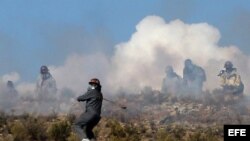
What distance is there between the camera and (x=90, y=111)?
17.5m

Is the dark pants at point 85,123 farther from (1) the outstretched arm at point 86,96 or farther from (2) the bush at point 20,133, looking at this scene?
(2) the bush at point 20,133

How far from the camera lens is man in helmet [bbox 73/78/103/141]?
17.4 m

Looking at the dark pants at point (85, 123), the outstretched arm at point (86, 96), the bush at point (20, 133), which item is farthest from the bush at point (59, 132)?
the outstretched arm at point (86, 96)

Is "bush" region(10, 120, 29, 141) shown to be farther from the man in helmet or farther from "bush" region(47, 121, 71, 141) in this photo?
the man in helmet

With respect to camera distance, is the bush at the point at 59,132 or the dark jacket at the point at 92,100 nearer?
the dark jacket at the point at 92,100

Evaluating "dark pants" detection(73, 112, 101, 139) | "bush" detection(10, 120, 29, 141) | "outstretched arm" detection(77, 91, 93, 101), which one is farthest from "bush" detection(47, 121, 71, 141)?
"outstretched arm" detection(77, 91, 93, 101)

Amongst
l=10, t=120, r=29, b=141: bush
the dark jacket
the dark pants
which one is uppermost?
l=10, t=120, r=29, b=141: bush

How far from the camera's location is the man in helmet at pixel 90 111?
17.4m

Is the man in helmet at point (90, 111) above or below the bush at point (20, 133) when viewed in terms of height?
below

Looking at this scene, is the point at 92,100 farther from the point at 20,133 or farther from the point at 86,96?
the point at 20,133

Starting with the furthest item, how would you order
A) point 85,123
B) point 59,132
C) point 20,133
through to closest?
1. point 59,132
2. point 20,133
3. point 85,123

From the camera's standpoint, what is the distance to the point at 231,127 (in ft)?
50.0

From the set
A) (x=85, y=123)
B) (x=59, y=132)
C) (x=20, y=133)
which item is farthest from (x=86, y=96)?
(x=59, y=132)

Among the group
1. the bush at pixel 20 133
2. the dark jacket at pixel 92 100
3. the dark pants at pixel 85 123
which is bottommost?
the dark pants at pixel 85 123
